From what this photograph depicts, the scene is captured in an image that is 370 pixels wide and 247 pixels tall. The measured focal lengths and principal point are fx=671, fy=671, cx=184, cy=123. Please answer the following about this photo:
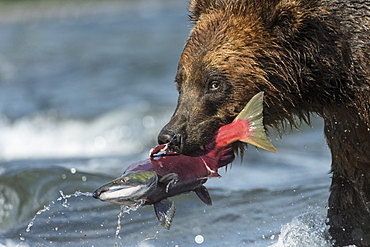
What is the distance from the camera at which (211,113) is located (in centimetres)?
406

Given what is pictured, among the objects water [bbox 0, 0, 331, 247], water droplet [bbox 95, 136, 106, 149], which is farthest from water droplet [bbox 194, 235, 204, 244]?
water droplet [bbox 95, 136, 106, 149]

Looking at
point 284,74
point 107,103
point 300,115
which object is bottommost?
point 107,103

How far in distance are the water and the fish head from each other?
1.72m

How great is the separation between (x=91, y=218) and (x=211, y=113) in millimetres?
2281

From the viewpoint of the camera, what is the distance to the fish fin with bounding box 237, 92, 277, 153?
3658 mm

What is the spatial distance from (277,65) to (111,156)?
5604 mm

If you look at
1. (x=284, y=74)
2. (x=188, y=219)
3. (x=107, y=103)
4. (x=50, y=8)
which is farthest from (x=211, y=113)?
(x=50, y=8)

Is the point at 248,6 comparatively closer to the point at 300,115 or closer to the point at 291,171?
the point at 300,115

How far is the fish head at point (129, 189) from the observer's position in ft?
11.0

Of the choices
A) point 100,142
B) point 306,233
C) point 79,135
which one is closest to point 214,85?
point 306,233

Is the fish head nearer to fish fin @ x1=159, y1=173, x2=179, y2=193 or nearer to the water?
fish fin @ x1=159, y1=173, x2=179, y2=193

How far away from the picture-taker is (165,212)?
348 centimetres

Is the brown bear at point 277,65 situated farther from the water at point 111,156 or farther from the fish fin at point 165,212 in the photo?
the water at point 111,156

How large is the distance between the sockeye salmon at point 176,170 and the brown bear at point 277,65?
11 centimetres
